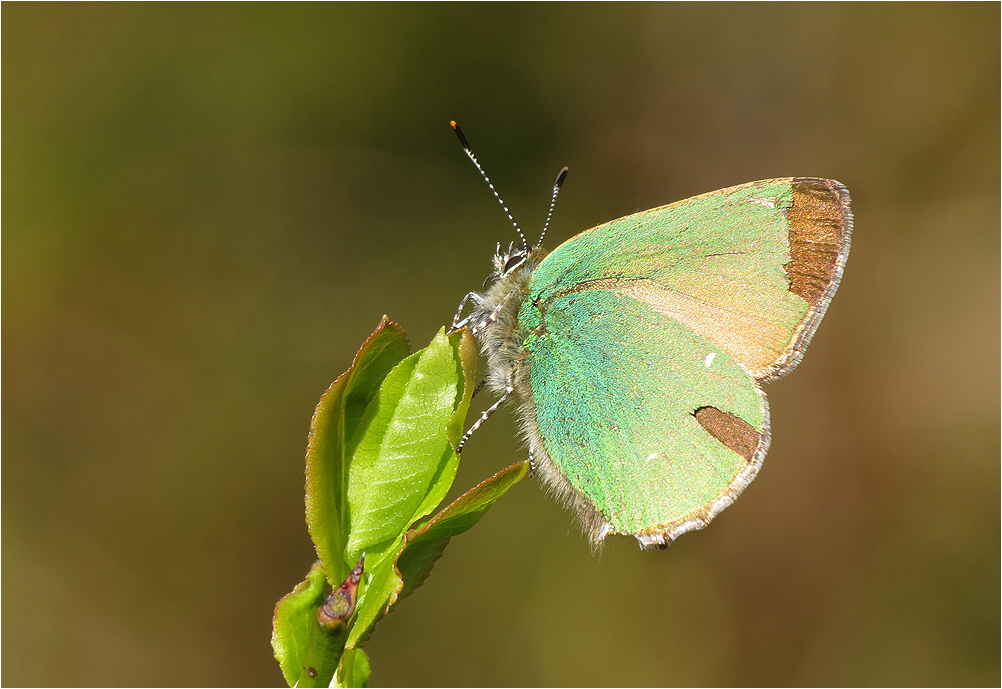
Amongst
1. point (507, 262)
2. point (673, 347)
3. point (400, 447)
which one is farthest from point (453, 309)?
point (400, 447)

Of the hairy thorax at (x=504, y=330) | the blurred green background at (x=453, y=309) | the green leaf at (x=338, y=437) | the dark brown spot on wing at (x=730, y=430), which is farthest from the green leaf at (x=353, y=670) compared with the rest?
the blurred green background at (x=453, y=309)

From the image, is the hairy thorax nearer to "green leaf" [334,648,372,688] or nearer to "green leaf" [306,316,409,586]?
"green leaf" [306,316,409,586]

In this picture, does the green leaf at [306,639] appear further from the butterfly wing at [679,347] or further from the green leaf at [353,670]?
the butterfly wing at [679,347]

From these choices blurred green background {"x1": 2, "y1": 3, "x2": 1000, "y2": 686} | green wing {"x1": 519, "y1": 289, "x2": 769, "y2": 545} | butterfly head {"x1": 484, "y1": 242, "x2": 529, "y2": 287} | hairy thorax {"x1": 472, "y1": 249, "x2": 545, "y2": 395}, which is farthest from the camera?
blurred green background {"x1": 2, "y1": 3, "x2": 1000, "y2": 686}

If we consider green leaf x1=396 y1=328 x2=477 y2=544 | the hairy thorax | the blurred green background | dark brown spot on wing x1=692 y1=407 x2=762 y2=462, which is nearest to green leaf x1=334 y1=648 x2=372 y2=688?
green leaf x1=396 y1=328 x2=477 y2=544

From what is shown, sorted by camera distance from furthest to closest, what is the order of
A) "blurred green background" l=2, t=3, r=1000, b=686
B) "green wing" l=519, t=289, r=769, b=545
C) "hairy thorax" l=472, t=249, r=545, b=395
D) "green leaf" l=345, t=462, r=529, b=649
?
"blurred green background" l=2, t=3, r=1000, b=686 → "hairy thorax" l=472, t=249, r=545, b=395 → "green wing" l=519, t=289, r=769, b=545 → "green leaf" l=345, t=462, r=529, b=649

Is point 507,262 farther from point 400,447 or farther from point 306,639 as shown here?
point 306,639
